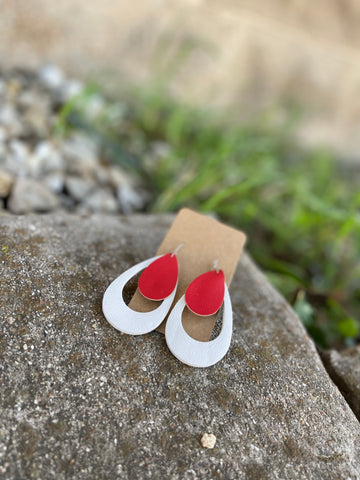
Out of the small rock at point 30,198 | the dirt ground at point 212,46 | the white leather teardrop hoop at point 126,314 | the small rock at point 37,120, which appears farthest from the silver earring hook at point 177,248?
the dirt ground at point 212,46

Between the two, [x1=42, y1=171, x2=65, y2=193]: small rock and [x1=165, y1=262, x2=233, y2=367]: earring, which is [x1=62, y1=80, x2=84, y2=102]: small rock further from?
[x1=165, y1=262, x2=233, y2=367]: earring

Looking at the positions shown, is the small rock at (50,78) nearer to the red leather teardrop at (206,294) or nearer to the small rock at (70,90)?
the small rock at (70,90)

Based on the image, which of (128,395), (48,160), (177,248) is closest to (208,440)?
(128,395)

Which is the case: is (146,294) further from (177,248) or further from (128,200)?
(128,200)

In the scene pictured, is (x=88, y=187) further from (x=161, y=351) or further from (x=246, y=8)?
(x=246, y=8)

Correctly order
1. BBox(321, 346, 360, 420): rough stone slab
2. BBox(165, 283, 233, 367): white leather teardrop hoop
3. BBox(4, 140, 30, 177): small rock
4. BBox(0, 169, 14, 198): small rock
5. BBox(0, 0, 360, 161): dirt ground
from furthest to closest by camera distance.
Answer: BBox(0, 0, 360, 161): dirt ground, BBox(4, 140, 30, 177): small rock, BBox(0, 169, 14, 198): small rock, BBox(321, 346, 360, 420): rough stone slab, BBox(165, 283, 233, 367): white leather teardrop hoop

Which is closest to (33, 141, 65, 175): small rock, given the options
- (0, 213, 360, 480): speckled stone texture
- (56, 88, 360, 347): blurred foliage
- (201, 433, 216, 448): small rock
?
(56, 88, 360, 347): blurred foliage

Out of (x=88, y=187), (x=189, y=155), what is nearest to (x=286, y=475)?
(x=88, y=187)
